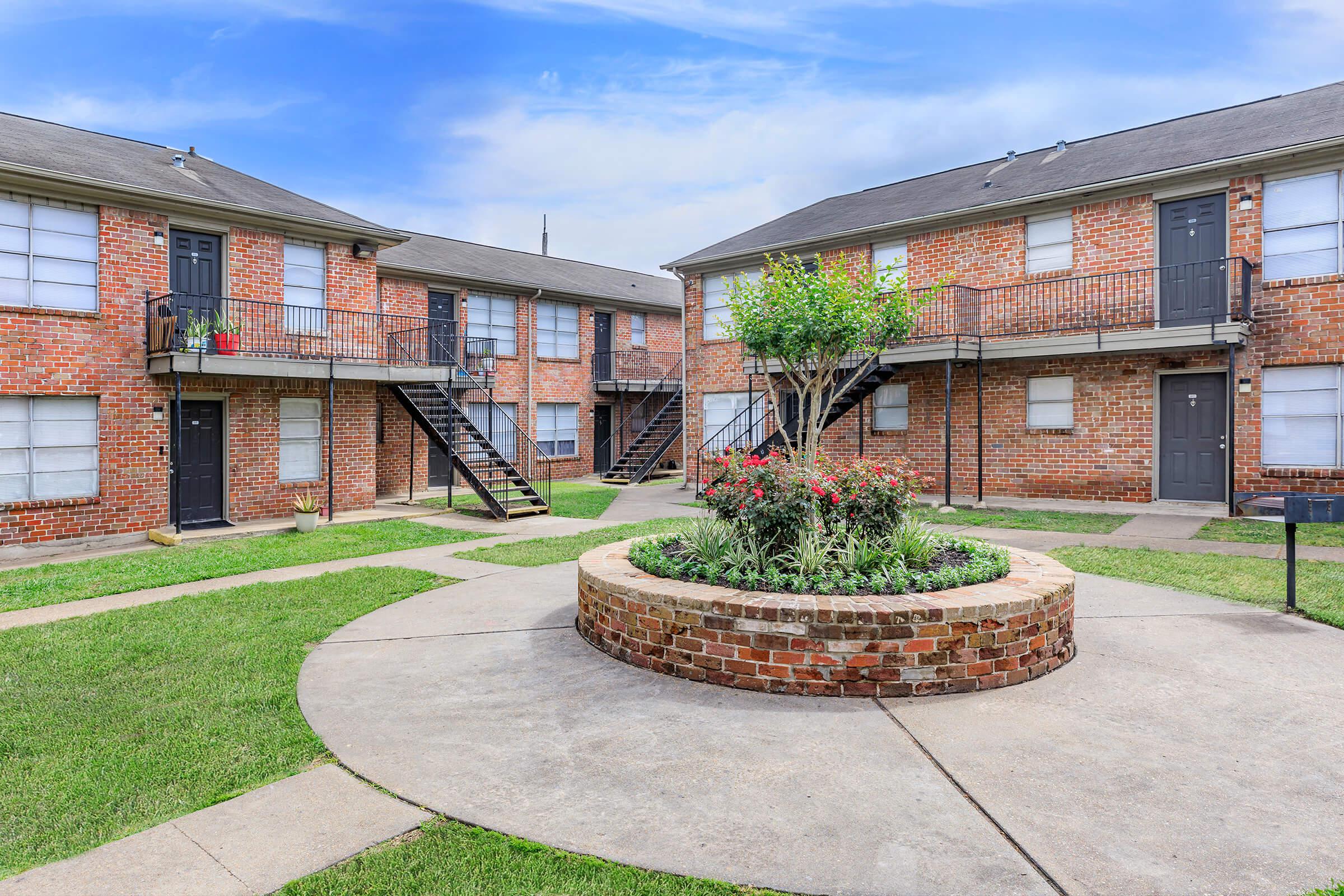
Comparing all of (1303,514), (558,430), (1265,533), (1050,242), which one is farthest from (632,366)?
(1303,514)

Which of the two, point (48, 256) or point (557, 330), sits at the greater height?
point (557, 330)

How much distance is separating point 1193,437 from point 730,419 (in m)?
10.2

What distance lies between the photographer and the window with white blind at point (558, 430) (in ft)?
73.6

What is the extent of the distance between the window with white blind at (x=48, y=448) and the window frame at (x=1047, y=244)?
54.0ft

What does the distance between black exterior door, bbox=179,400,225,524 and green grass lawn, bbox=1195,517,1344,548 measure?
15409 millimetres

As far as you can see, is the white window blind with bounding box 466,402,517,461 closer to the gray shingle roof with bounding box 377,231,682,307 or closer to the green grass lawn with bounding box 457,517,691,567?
the gray shingle roof with bounding box 377,231,682,307

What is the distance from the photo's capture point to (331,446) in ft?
44.2

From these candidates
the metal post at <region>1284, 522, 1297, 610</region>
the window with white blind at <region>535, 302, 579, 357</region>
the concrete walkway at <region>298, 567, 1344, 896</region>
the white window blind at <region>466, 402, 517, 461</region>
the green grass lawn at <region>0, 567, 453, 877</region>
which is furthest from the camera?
the window with white blind at <region>535, 302, 579, 357</region>

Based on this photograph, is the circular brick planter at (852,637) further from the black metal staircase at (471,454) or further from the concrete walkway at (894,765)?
the black metal staircase at (471,454)

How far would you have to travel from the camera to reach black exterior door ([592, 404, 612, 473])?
80.1 feet

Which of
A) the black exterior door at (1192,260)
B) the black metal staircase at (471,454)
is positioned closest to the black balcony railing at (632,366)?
the black metal staircase at (471,454)

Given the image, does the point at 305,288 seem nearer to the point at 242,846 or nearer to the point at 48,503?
the point at 48,503

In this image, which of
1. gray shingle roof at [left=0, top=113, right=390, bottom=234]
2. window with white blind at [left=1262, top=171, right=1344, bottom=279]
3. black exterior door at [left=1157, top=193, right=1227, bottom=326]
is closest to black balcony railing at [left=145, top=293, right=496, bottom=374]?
gray shingle roof at [left=0, top=113, right=390, bottom=234]

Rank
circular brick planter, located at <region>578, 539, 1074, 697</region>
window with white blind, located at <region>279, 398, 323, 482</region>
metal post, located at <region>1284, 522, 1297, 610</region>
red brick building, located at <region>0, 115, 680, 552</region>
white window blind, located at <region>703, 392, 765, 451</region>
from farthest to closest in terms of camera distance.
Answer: white window blind, located at <region>703, 392, 765, 451</region> → window with white blind, located at <region>279, 398, 323, 482</region> → red brick building, located at <region>0, 115, 680, 552</region> → metal post, located at <region>1284, 522, 1297, 610</region> → circular brick planter, located at <region>578, 539, 1074, 697</region>
